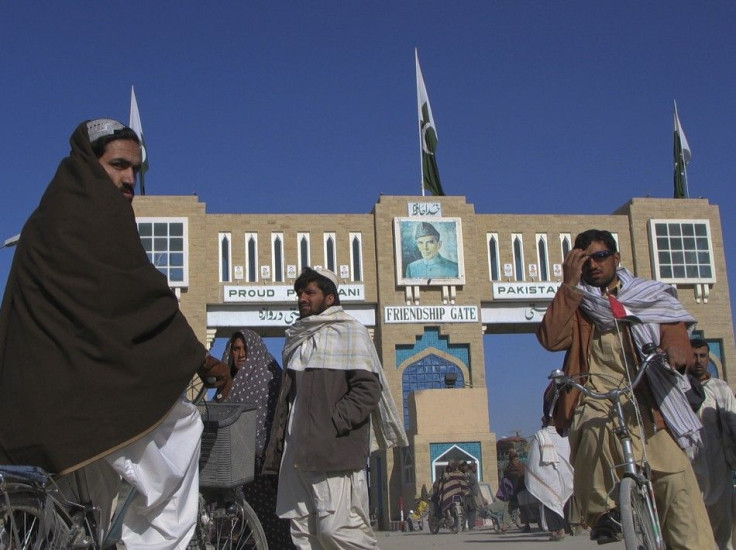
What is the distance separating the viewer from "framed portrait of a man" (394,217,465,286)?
3331 centimetres

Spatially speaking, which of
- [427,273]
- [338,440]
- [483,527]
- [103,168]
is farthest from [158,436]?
[427,273]

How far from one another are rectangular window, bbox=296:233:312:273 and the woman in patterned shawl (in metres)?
27.6

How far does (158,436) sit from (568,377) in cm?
199

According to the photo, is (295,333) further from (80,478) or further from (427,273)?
(427,273)

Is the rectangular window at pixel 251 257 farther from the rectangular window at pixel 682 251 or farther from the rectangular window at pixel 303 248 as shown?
the rectangular window at pixel 682 251

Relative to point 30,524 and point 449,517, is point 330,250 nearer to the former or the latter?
point 449,517

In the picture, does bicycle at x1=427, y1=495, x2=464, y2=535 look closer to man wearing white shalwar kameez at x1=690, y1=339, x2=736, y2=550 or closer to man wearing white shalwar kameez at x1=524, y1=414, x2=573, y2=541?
man wearing white shalwar kameez at x1=524, y1=414, x2=573, y2=541

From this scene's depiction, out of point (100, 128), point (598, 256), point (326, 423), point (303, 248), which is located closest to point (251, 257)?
point (303, 248)

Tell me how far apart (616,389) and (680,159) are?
36.2 metres

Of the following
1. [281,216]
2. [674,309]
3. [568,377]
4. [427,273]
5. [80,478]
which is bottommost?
[80,478]

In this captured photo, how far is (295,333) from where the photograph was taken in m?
5.53

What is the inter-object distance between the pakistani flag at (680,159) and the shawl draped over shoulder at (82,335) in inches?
1462

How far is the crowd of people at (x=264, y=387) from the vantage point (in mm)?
2648

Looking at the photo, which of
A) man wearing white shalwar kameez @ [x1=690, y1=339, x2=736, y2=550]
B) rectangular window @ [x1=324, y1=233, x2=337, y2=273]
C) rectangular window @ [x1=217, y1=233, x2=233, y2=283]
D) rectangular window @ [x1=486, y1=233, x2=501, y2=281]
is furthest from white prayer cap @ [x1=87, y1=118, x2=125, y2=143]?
rectangular window @ [x1=486, y1=233, x2=501, y2=281]
